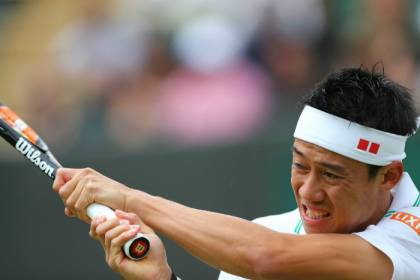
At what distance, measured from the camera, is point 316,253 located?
15.3 feet

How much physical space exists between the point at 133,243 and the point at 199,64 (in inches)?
210

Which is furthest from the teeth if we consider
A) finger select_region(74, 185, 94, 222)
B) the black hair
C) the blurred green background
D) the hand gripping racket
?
the blurred green background

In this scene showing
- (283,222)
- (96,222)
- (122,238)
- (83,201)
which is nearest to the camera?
(122,238)

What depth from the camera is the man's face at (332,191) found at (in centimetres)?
484

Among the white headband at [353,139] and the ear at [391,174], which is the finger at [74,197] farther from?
the ear at [391,174]

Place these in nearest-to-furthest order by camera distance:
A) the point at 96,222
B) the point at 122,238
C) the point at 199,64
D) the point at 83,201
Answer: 1. the point at 122,238
2. the point at 96,222
3. the point at 83,201
4. the point at 199,64

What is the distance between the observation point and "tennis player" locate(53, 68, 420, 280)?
4.68m

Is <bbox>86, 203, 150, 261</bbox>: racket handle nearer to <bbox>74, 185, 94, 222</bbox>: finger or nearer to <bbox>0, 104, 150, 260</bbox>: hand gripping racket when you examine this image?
<bbox>74, 185, 94, 222</bbox>: finger

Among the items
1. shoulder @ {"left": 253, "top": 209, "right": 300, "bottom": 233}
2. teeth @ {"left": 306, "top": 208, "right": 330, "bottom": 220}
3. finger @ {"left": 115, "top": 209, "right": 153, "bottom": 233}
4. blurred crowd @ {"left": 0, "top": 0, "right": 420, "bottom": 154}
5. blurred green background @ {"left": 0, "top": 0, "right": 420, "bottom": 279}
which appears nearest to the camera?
finger @ {"left": 115, "top": 209, "right": 153, "bottom": 233}

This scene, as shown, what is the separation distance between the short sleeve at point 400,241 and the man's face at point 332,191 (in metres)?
0.13

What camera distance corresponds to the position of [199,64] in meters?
9.83

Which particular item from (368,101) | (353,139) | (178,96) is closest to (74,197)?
(353,139)

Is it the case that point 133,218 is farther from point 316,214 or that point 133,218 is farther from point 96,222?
point 316,214

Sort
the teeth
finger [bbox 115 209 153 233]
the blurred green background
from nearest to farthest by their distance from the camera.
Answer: finger [bbox 115 209 153 233] < the teeth < the blurred green background
